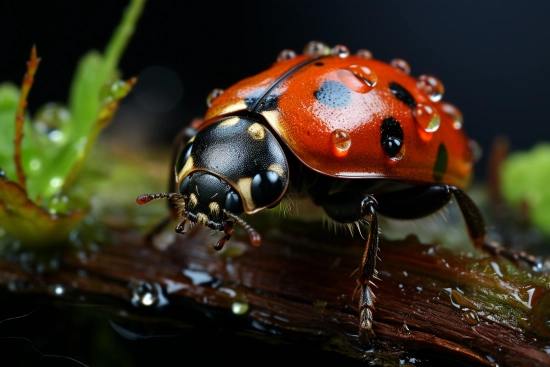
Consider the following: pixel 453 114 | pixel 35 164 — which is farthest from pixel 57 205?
pixel 453 114

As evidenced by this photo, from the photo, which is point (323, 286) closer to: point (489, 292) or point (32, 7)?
point (489, 292)

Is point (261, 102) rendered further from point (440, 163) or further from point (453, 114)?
point (453, 114)

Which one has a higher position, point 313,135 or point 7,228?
point 313,135

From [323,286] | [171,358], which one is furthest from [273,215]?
[171,358]

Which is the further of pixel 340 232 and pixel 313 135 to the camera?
pixel 340 232

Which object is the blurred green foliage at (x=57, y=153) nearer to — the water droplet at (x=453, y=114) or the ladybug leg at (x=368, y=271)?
the ladybug leg at (x=368, y=271)

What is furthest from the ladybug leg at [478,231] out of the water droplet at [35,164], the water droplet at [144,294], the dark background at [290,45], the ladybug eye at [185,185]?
the dark background at [290,45]

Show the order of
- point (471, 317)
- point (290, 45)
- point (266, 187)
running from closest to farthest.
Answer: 1. point (471, 317)
2. point (266, 187)
3. point (290, 45)
